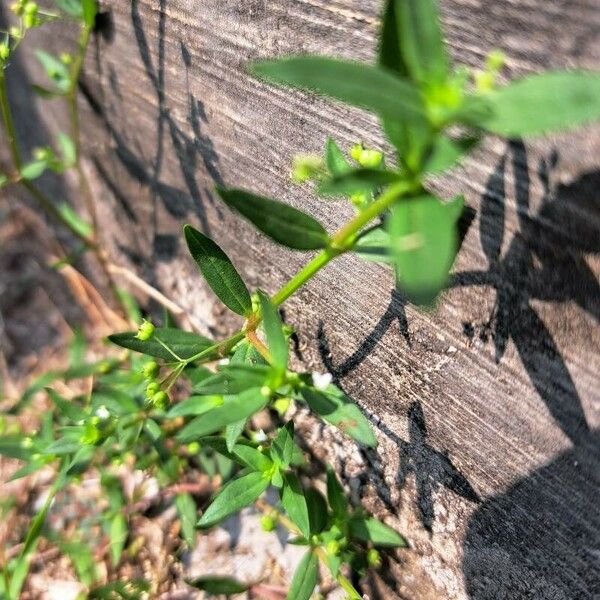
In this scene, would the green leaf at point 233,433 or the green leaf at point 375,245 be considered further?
the green leaf at point 233,433

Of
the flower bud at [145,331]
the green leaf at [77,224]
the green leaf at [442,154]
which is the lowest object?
the green leaf at [77,224]

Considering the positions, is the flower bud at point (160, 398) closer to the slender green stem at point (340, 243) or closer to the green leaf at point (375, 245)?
the slender green stem at point (340, 243)

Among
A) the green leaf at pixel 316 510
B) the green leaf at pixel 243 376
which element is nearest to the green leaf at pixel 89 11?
the green leaf at pixel 243 376

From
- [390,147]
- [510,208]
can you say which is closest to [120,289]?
[390,147]

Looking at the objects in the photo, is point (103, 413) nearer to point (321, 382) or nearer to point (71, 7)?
point (321, 382)

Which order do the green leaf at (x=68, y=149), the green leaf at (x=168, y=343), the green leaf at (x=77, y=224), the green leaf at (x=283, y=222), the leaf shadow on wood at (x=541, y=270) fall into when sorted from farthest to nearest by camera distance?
the green leaf at (x=77, y=224), the green leaf at (x=68, y=149), the green leaf at (x=168, y=343), the green leaf at (x=283, y=222), the leaf shadow on wood at (x=541, y=270)

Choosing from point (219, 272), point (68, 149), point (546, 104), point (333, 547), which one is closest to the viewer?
point (546, 104)

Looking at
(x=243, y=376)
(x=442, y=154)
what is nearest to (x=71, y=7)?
(x=243, y=376)

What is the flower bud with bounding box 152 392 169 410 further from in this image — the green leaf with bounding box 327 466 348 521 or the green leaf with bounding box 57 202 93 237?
the green leaf with bounding box 57 202 93 237
